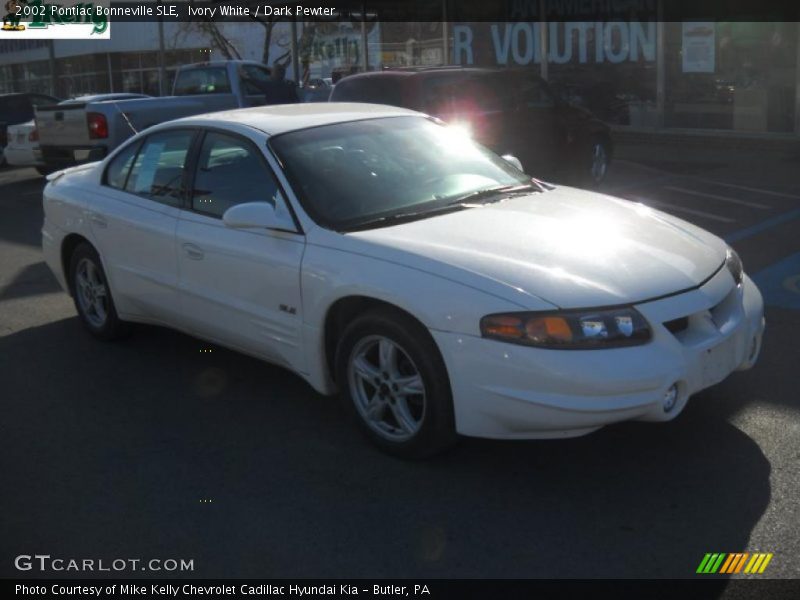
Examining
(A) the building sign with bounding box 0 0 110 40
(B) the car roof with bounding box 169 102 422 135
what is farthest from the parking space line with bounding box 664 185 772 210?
(A) the building sign with bounding box 0 0 110 40

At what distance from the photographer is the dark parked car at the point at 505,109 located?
1096 centimetres

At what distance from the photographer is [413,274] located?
167 inches

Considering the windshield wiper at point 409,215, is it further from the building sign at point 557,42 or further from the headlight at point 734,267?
the building sign at point 557,42

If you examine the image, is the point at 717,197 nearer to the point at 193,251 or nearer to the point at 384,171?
the point at 384,171

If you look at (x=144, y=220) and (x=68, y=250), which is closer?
(x=144, y=220)

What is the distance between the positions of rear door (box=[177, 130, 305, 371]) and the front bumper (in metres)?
1.04

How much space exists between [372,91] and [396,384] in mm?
7333

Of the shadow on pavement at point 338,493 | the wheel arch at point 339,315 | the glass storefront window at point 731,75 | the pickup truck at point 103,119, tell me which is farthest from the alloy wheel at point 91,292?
the glass storefront window at point 731,75

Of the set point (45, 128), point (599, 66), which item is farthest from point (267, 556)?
point (599, 66)

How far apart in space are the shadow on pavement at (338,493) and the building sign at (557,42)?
14077mm

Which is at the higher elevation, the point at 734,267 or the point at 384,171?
the point at 384,171

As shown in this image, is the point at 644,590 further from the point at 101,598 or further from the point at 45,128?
the point at 45,128

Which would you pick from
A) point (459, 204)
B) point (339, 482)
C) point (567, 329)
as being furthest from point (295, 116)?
point (567, 329)

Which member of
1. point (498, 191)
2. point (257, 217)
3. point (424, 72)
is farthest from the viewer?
point (424, 72)
